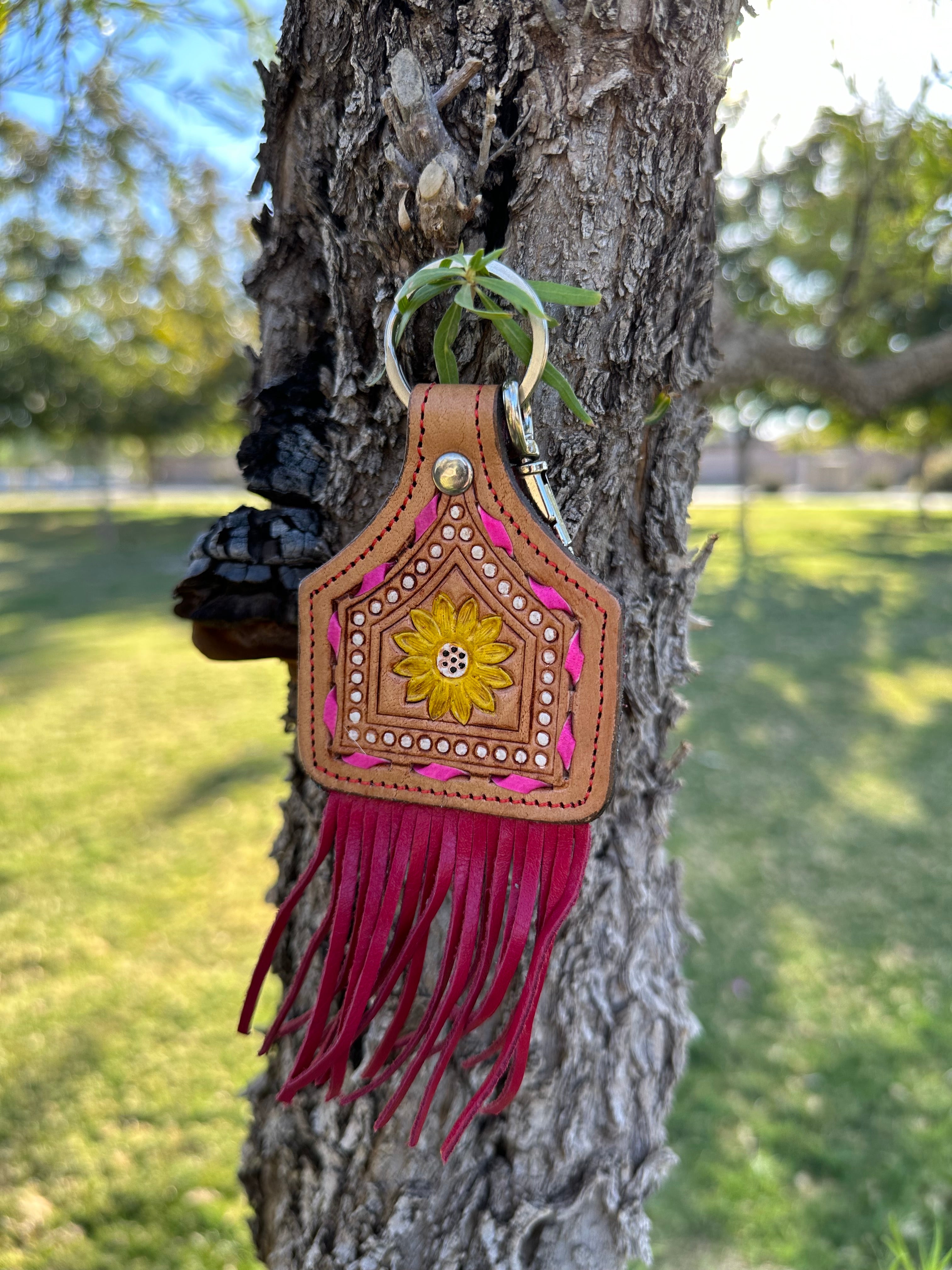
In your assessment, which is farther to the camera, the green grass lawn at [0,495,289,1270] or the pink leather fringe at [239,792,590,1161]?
the green grass lawn at [0,495,289,1270]

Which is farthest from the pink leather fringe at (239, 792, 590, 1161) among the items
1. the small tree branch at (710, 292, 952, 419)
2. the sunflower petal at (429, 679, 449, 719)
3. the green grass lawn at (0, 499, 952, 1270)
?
the small tree branch at (710, 292, 952, 419)

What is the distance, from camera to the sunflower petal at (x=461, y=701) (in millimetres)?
843

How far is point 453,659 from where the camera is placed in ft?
2.77

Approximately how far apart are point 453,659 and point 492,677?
4 cm

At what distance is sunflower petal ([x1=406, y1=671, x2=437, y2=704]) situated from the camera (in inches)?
33.6

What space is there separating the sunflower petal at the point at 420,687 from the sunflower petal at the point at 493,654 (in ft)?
0.18

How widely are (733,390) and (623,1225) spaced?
9.32 ft

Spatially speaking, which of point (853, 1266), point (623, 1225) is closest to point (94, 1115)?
point (623, 1225)

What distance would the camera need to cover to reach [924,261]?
2291 millimetres

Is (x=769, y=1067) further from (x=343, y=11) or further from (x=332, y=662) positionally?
(x=343, y=11)

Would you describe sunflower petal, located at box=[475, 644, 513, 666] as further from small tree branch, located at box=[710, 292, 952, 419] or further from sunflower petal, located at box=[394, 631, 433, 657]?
small tree branch, located at box=[710, 292, 952, 419]

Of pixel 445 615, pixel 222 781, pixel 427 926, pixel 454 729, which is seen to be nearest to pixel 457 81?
pixel 445 615

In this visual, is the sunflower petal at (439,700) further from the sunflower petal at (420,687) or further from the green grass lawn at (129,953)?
the green grass lawn at (129,953)

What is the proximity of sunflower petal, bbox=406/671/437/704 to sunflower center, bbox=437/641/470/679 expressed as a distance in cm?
1
